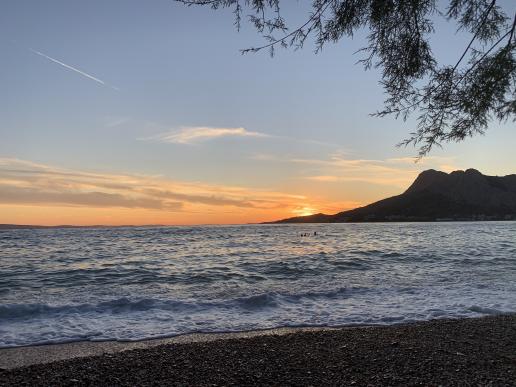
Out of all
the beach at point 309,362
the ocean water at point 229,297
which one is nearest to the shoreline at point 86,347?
the beach at point 309,362

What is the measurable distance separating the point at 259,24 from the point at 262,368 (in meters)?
4.97

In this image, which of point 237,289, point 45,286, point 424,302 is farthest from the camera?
point 45,286

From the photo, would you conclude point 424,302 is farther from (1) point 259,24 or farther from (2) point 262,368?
(1) point 259,24

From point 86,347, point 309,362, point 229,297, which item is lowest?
point 86,347

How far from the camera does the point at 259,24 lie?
6297mm

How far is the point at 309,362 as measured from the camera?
6.90 meters

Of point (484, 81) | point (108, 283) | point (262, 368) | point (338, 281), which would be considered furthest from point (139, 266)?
point (484, 81)

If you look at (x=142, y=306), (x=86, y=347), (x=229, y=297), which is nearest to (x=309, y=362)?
(x=86, y=347)

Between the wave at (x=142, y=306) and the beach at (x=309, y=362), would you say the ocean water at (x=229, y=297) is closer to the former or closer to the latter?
the wave at (x=142, y=306)

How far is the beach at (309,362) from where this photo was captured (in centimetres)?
614

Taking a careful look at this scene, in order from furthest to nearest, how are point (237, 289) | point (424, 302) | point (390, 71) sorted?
1. point (237, 289)
2. point (424, 302)
3. point (390, 71)

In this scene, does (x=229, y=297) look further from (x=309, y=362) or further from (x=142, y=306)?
(x=309, y=362)

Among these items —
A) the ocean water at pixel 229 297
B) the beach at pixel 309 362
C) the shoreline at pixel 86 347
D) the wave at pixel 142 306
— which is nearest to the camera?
the beach at pixel 309 362

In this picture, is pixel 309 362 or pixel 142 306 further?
pixel 142 306
